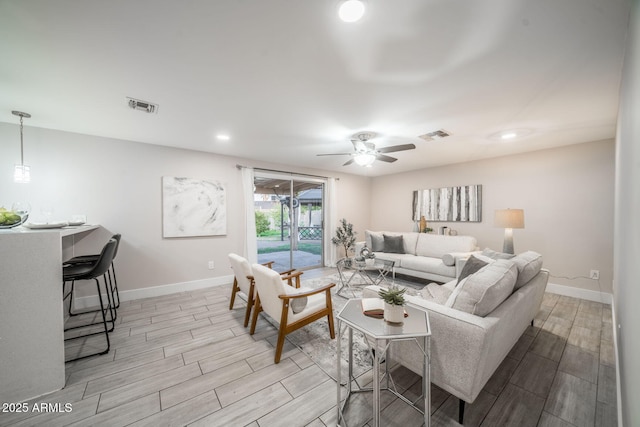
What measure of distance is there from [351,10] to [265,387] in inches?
101

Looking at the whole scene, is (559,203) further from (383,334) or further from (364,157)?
(383,334)

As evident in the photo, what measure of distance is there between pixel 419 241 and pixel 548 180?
2296mm

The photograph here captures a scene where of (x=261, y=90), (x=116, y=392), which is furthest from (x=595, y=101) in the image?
(x=116, y=392)

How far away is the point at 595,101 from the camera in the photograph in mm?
2197

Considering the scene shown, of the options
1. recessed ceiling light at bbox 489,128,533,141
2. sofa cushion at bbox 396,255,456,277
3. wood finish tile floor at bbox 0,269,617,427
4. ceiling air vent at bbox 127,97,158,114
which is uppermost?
ceiling air vent at bbox 127,97,158,114

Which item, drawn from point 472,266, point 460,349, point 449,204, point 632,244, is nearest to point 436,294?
point 472,266

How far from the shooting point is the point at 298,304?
7.08 ft

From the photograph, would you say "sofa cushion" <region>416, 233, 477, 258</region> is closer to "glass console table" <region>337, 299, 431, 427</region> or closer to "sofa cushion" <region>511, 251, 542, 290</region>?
"sofa cushion" <region>511, 251, 542, 290</region>

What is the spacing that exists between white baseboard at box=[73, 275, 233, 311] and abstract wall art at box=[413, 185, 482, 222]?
14.7ft

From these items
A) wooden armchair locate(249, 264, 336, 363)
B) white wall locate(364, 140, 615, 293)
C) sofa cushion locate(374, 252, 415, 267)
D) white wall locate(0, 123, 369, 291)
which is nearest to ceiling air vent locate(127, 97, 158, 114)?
white wall locate(0, 123, 369, 291)

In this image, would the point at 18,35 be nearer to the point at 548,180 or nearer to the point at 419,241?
the point at 419,241

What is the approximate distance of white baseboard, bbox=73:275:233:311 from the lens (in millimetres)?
3102

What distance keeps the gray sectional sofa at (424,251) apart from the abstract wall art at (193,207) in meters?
2.97

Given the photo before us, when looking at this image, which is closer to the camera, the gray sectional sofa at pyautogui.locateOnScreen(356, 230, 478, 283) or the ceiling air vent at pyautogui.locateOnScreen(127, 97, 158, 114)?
the ceiling air vent at pyautogui.locateOnScreen(127, 97, 158, 114)
